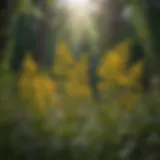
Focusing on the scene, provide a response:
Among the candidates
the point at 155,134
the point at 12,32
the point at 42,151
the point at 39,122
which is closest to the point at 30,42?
the point at 12,32

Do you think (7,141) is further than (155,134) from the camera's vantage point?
Yes

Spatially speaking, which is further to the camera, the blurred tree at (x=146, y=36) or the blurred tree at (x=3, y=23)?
the blurred tree at (x=3, y=23)

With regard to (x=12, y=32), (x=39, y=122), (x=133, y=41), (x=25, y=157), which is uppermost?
(x=12, y=32)

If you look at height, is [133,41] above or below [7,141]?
above

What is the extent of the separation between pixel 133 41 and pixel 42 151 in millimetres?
491

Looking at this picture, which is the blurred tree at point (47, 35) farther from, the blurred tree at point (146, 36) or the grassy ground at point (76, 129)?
the blurred tree at point (146, 36)

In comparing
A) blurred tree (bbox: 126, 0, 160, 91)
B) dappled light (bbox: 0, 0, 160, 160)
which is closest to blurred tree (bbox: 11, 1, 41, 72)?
dappled light (bbox: 0, 0, 160, 160)

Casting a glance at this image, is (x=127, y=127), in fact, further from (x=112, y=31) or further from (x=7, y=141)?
(x=7, y=141)

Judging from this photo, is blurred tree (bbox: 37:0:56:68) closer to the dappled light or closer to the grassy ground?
the dappled light

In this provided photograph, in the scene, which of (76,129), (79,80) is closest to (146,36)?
(79,80)

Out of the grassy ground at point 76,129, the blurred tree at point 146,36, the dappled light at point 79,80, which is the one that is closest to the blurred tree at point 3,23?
the dappled light at point 79,80

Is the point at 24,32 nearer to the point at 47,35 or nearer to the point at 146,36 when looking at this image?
the point at 47,35

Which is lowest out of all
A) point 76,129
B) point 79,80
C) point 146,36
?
point 76,129

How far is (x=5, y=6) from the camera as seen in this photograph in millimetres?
1564
